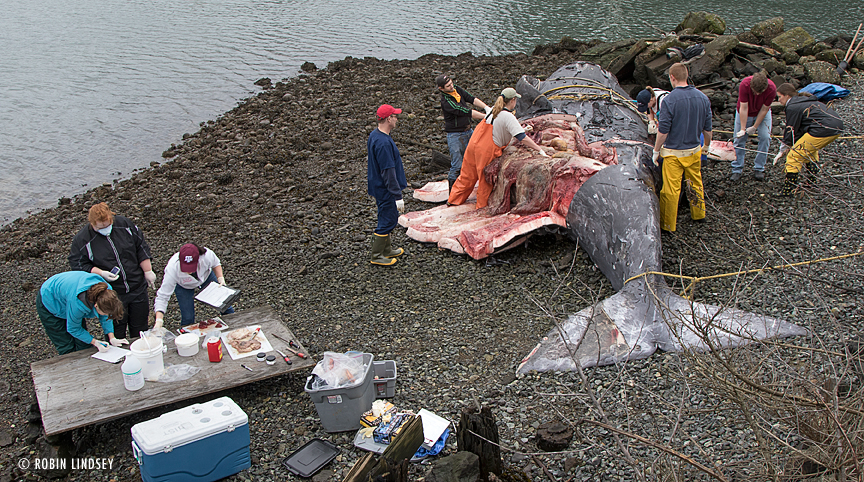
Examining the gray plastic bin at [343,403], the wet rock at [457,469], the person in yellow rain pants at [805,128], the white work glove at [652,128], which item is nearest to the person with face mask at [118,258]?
the gray plastic bin at [343,403]

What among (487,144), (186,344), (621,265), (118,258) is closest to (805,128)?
(621,265)

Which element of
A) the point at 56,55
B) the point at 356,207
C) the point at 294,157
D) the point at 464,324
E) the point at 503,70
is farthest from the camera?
the point at 56,55

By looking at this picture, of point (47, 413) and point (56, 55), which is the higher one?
point (56, 55)

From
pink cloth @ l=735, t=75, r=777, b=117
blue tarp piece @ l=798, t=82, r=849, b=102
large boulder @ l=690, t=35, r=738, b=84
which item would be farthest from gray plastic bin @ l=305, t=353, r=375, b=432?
large boulder @ l=690, t=35, r=738, b=84

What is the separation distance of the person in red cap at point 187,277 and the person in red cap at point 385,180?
2.29 meters

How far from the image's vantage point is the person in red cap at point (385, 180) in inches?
295

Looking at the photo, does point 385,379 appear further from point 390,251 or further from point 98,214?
point 98,214

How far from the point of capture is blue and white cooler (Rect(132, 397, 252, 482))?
4.67m

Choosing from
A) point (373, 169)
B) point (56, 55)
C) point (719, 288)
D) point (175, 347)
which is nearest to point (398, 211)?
point (373, 169)

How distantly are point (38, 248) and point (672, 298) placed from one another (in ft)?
34.0

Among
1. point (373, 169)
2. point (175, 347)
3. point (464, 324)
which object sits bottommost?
point (464, 324)

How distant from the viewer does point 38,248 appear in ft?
35.0

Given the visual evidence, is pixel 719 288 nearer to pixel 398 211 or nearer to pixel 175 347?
pixel 398 211

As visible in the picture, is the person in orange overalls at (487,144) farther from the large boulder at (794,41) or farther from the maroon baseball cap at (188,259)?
the large boulder at (794,41)
